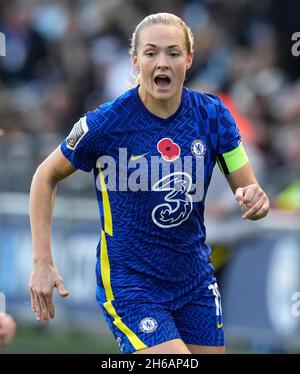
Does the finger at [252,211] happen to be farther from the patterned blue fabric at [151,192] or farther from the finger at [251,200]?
the patterned blue fabric at [151,192]

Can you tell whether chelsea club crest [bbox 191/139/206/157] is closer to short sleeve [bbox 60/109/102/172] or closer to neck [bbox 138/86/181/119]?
neck [bbox 138/86/181/119]

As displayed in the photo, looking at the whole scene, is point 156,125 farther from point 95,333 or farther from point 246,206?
point 95,333

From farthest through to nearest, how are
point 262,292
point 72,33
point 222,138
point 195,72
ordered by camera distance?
point 72,33 < point 195,72 < point 262,292 < point 222,138

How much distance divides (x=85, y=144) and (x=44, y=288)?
0.83m

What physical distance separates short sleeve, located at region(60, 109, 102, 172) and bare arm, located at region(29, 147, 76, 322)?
51 millimetres

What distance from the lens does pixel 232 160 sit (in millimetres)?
6992

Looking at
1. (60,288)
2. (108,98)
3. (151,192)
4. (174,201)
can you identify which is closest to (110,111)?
(151,192)

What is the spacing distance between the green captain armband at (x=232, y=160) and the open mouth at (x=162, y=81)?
53cm

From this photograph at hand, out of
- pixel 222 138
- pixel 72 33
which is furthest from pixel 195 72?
pixel 222 138

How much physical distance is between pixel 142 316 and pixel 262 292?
16.6ft

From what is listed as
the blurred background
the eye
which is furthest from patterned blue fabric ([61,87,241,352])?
the blurred background

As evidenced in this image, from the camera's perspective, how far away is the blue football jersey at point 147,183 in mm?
6836
